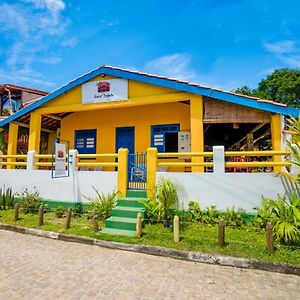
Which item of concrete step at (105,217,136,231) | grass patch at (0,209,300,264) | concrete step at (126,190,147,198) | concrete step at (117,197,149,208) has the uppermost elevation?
concrete step at (126,190,147,198)

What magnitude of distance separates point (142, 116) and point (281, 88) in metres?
24.7

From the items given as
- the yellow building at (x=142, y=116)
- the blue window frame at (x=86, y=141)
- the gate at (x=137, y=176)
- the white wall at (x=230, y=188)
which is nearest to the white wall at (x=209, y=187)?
the white wall at (x=230, y=188)

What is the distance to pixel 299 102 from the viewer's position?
30719 millimetres

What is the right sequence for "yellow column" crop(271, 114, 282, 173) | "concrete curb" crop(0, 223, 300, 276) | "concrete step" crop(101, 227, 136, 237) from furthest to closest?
"yellow column" crop(271, 114, 282, 173) < "concrete step" crop(101, 227, 136, 237) < "concrete curb" crop(0, 223, 300, 276)

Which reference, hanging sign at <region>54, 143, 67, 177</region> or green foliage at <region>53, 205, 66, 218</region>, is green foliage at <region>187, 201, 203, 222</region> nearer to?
green foliage at <region>53, 205, 66, 218</region>

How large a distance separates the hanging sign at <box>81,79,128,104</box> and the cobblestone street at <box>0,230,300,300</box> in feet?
20.8

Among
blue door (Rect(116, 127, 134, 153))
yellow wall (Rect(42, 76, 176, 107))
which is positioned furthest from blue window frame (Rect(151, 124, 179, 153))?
yellow wall (Rect(42, 76, 176, 107))

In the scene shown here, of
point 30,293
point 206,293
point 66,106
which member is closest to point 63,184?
point 66,106

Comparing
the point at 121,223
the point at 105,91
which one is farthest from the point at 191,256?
the point at 105,91

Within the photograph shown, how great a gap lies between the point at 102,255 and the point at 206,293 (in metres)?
2.57

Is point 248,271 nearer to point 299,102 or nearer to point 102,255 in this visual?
point 102,255

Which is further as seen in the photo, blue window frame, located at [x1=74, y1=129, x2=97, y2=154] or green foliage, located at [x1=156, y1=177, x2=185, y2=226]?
blue window frame, located at [x1=74, y1=129, x2=97, y2=154]

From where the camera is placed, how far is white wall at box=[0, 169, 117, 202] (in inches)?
350

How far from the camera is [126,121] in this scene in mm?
12867
